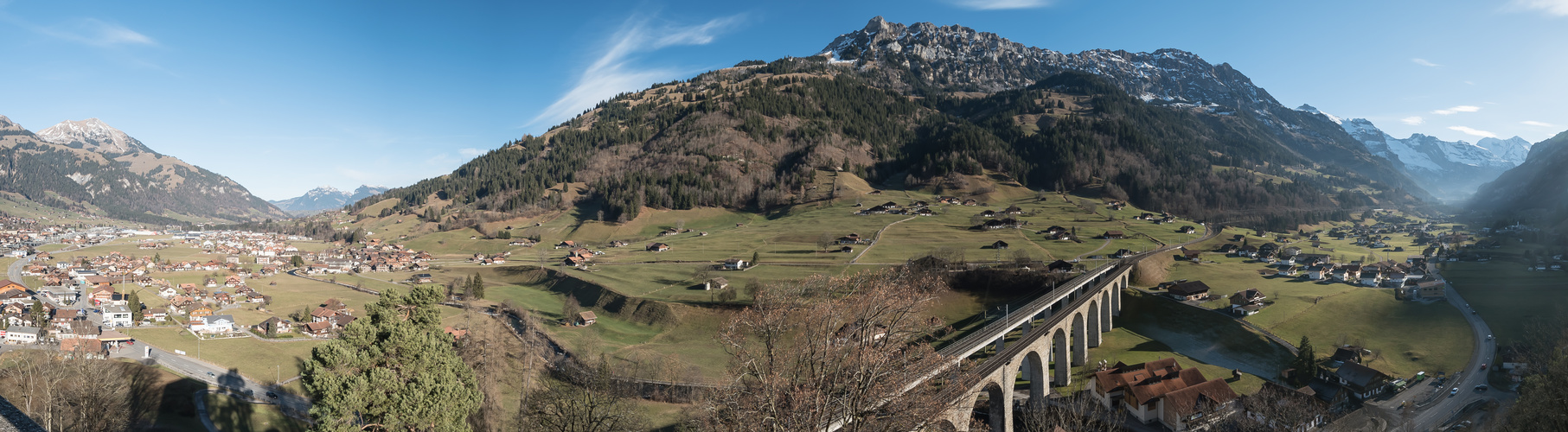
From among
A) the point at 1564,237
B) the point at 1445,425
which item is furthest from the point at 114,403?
the point at 1564,237

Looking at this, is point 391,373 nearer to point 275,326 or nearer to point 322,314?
point 275,326

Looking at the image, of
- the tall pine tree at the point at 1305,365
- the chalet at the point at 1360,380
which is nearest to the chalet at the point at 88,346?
the tall pine tree at the point at 1305,365

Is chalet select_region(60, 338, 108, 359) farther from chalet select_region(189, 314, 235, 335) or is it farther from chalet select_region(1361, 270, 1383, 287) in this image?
chalet select_region(1361, 270, 1383, 287)

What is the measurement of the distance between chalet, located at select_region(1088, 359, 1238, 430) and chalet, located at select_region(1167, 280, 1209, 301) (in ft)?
68.2

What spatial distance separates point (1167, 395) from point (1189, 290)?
2862 cm

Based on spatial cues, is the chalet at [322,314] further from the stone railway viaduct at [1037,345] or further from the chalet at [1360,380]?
the chalet at [1360,380]

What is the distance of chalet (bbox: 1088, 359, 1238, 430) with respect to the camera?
39844 mm

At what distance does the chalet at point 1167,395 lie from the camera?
3984 cm

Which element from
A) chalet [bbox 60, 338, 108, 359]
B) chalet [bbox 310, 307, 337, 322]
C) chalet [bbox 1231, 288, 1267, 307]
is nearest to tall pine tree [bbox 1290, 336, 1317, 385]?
A: chalet [bbox 1231, 288, 1267, 307]

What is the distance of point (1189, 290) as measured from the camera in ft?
209

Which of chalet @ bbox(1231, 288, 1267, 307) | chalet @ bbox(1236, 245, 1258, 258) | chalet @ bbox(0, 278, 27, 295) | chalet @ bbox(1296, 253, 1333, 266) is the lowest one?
chalet @ bbox(0, 278, 27, 295)

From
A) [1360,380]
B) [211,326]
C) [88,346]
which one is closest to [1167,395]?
[1360,380]

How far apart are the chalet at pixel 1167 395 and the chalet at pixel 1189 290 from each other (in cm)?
2080

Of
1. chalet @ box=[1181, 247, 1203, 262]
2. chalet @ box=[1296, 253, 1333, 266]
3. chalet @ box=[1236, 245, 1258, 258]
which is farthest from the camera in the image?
chalet @ box=[1236, 245, 1258, 258]
